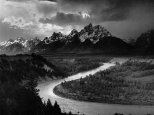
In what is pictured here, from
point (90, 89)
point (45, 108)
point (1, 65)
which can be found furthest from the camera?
point (1, 65)

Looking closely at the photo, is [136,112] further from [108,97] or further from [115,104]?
[108,97]

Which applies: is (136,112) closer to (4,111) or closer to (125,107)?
(125,107)

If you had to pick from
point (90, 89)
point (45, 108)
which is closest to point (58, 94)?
point (90, 89)

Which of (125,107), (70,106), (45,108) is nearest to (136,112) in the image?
(125,107)

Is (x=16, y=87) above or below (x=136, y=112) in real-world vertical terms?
above

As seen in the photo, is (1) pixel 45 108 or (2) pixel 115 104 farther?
(2) pixel 115 104

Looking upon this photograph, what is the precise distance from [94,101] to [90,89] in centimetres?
2811

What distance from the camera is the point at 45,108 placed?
355 ft

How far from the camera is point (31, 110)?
347ft

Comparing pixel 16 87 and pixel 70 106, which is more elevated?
pixel 16 87

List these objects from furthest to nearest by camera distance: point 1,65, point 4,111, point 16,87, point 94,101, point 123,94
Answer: point 1,65, point 123,94, point 94,101, point 16,87, point 4,111

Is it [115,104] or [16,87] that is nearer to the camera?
[16,87]

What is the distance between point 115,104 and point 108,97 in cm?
1377

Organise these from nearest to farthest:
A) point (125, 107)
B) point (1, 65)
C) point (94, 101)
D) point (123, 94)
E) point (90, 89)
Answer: point (125, 107) → point (94, 101) → point (123, 94) → point (90, 89) → point (1, 65)
